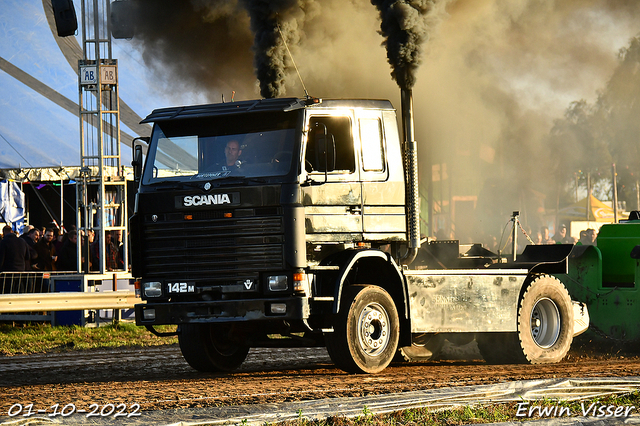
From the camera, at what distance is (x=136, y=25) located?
2220cm

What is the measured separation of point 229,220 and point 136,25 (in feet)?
49.8

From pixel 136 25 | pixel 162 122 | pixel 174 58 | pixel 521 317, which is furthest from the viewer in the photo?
pixel 174 58

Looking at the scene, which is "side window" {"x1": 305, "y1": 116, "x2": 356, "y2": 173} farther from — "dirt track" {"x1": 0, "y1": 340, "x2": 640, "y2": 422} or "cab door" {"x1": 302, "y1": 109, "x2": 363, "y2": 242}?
"dirt track" {"x1": 0, "y1": 340, "x2": 640, "y2": 422}

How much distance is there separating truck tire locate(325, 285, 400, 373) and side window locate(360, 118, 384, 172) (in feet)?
4.27

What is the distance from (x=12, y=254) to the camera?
16.5 m

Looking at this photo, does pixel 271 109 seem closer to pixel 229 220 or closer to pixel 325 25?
pixel 229 220

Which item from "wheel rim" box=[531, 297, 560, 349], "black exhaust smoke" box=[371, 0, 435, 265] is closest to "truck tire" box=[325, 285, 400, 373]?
"wheel rim" box=[531, 297, 560, 349]

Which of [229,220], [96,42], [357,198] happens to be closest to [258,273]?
[229,220]

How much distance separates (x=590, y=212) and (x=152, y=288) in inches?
1440

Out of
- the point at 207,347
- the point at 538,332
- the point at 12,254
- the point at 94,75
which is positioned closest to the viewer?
the point at 207,347

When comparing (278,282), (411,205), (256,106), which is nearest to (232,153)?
(256,106)

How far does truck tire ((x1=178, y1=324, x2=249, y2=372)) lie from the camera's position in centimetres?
971

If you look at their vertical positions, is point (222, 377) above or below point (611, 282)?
below

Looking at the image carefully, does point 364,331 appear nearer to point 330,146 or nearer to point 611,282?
point 330,146
